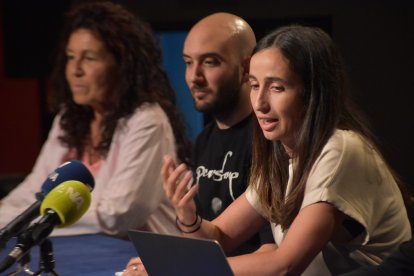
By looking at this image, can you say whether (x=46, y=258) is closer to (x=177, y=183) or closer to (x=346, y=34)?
(x=177, y=183)

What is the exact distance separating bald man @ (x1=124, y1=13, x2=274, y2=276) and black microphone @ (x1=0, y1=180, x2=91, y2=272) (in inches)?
34.6

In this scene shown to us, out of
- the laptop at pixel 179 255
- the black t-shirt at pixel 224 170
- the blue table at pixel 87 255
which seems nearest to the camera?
the laptop at pixel 179 255

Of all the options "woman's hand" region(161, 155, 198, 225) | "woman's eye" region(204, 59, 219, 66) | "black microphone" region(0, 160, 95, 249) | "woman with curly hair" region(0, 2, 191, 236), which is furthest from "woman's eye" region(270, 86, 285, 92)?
"woman with curly hair" region(0, 2, 191, 236)

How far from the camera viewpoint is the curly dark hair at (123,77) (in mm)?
3574

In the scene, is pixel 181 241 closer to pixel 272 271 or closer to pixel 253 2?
pixel 272 271

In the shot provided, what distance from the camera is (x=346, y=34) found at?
12.4 ft

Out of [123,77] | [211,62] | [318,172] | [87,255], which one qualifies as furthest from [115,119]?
[318,172]

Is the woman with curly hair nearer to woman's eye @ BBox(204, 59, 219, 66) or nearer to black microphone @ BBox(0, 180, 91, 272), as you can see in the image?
woman's eye @ BBox(204, 59, 219, 66)

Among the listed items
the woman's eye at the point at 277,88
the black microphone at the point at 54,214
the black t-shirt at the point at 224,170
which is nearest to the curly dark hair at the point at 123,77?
the black t-shirt at the point at 224,170

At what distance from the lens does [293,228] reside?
6.56ft

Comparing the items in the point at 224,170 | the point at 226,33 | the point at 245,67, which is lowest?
the point at 224,170

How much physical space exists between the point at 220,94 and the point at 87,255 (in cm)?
69

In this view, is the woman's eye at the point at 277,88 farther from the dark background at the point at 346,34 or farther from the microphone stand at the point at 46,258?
the dark background at the point at 346,34

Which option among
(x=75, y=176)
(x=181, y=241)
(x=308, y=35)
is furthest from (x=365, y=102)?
(x=181, y=241)
